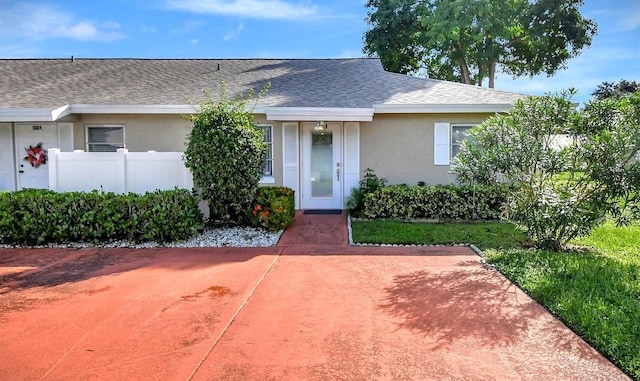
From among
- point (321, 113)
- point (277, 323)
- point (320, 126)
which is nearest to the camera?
point (277, 323)

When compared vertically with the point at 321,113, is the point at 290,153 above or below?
below

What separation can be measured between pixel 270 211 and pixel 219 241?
1.21 meters

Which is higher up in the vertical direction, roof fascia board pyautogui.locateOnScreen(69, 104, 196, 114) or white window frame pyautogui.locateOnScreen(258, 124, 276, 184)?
roof fascia board pyautogui.locateOnScreen(69, 104, 196, 114)

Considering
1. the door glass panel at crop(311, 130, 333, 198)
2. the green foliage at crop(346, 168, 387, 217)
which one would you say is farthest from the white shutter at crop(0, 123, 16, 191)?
the green foliage at crop(346, 168, 387, 217)

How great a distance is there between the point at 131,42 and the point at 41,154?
10826mm

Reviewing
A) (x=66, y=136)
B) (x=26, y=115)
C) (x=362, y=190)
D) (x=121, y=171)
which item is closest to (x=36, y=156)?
(x=66, y=136)

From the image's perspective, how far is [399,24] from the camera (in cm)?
2656

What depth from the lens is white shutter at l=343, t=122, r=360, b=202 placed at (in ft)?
38.6

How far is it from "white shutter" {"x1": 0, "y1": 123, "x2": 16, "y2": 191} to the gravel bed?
15.9ft

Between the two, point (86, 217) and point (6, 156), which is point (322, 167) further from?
point (6, 156)

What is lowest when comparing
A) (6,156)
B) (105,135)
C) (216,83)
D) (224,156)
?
(224,156)

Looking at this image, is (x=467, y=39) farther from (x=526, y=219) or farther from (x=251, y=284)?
(x=251, y=284)

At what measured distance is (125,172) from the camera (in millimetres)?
9117

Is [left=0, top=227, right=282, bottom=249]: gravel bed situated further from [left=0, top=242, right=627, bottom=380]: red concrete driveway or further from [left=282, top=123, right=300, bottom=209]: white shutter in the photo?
[left=282, top=123, right=300, bottom=209]: white shutter
